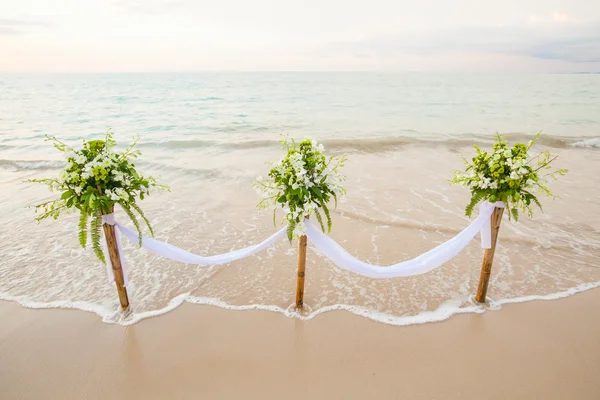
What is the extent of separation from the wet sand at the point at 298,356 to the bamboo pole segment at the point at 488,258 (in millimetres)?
331

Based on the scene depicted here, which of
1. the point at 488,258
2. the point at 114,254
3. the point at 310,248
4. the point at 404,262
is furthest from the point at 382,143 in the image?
the point at 114,254

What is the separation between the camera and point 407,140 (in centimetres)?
1881

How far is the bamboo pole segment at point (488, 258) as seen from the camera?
470 centimetres

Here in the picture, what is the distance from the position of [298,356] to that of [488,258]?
9.67ft

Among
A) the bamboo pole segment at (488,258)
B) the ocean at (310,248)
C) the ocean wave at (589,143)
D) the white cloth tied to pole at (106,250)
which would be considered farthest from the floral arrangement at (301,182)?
the ocean wave at (589,143)

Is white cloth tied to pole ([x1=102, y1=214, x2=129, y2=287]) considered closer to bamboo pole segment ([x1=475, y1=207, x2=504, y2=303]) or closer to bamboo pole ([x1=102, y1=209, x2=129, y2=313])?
bamboo pole ([x1=102, y1=209, x2=129, y2=313])

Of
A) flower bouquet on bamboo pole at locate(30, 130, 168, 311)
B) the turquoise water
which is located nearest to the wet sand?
flower bouquet on bamboo pole at locate(30, 130, 168, 311)

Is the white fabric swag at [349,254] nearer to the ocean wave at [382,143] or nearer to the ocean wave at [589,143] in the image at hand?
the ocean wave at [382,143]

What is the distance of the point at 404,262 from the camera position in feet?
16.0

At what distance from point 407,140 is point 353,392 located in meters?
16.7

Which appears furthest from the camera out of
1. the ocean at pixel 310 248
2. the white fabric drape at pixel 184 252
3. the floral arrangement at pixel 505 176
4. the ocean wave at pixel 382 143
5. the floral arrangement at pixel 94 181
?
the ocean wave at pixel 382 143

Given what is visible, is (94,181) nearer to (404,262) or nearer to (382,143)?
(404,262)

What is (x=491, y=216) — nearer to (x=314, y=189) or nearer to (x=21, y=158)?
(x=314, y=189)

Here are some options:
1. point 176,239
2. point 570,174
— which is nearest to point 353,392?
point 176,239
